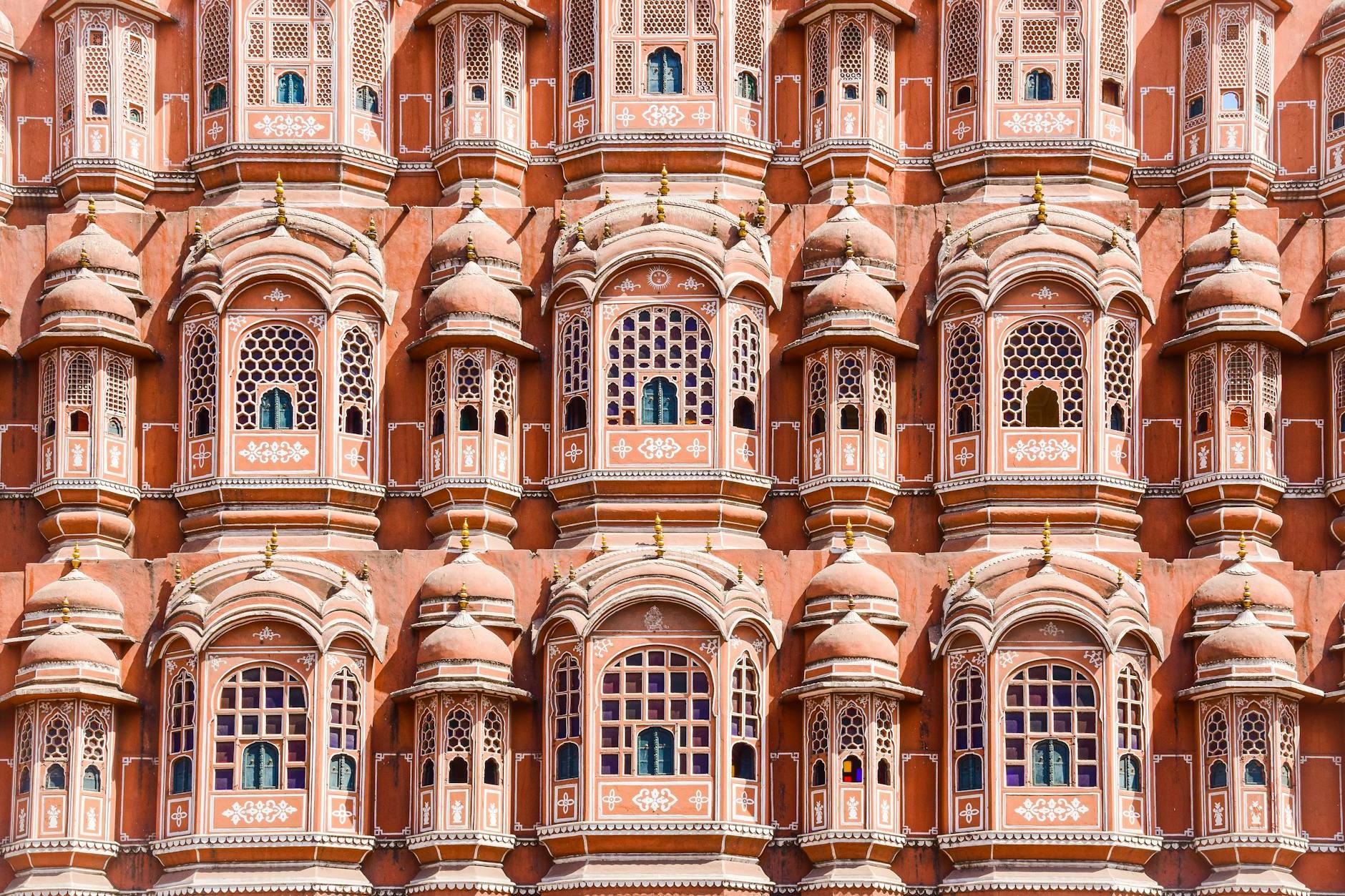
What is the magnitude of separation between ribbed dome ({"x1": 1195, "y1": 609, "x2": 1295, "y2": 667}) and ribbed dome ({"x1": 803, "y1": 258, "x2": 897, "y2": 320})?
19.8 feet

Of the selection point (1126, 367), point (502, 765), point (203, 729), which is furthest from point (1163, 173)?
point (203, 729)

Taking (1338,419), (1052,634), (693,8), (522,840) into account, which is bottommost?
(522,840)

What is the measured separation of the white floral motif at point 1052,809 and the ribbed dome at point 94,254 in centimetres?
1391

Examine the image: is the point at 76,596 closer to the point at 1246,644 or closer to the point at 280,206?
the point at 280,206

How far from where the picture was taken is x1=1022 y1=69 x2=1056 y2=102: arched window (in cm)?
4009

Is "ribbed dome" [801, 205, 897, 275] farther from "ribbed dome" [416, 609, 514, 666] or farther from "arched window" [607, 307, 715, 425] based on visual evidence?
"ribbed dome" [416, 609, 514, 666]

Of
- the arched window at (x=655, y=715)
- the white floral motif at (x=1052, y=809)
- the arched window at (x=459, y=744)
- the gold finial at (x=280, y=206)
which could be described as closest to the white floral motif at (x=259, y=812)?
the arched window at (x=459, y=744)

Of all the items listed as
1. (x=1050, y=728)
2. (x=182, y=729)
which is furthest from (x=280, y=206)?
(x=1050, y=728)

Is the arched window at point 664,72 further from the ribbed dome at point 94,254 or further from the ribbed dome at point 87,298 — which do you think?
the ribbed dome at point 87,298

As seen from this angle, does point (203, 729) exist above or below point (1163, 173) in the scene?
below

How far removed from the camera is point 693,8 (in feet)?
132

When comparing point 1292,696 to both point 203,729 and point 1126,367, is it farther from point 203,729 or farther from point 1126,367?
point 203,729

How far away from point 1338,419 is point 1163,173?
4463mm

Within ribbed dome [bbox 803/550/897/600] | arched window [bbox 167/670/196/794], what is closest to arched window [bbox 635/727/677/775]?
ribbed dome [bbox 803/550/897/600]
